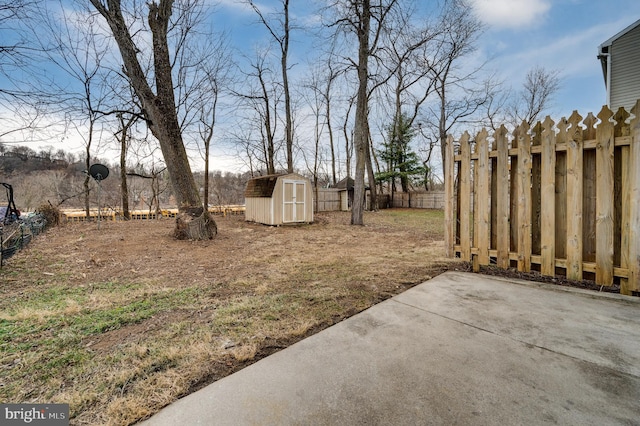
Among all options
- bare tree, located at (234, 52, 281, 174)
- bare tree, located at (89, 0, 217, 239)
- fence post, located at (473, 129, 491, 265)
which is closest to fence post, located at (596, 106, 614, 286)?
fence post, located at (473, 129, 491, 265)

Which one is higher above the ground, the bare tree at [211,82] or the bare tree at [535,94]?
the bare tree at [535,94]

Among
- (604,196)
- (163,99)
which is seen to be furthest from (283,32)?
(604,196)

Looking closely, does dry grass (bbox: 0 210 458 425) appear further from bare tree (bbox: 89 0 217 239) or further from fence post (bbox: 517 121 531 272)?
bare tree (bbox: 89 0 217 239)

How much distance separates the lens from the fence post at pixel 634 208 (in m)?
2.30

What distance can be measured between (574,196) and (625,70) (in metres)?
9.18

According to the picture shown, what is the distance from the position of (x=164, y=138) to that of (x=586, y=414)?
7.17 meters

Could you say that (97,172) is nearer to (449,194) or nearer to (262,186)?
(262,186)

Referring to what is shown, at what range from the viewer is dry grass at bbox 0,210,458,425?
1394mm

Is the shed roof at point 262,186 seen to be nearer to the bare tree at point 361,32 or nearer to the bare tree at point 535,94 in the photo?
the bare tree at point 361,32

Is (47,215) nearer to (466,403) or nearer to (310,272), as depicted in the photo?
(310,272)

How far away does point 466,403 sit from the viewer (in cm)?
120

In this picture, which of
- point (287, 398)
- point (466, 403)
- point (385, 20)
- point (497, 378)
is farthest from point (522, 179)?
point (385, 20)

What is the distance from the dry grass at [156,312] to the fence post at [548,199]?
120cm

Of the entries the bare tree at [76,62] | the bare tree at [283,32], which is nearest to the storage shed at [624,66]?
the bare tree at [283,32]
